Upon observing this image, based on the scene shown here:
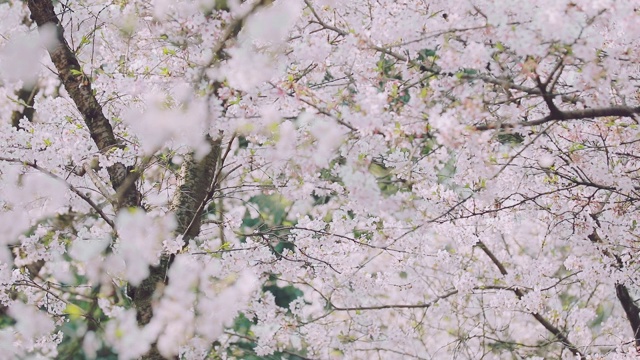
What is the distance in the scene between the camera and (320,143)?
135 inches

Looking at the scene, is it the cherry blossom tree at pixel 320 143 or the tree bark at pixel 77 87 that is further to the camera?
the tree bark at pixel 77 87

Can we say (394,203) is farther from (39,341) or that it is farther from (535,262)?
(39,341)

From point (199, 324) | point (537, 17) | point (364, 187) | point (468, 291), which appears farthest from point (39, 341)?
point (537, 17)

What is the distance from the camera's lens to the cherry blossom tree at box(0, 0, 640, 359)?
130 inches

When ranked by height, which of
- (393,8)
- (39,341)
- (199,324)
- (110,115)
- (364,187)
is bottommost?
(364,187)

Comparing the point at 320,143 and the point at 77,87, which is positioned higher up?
the point at 77,87

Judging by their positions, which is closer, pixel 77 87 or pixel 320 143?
pixel 320 143

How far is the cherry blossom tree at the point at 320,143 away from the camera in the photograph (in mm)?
3301

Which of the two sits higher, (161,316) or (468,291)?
(468,291)

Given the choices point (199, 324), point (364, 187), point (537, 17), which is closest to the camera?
point (537, 17)

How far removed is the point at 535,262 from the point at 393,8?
272 cm

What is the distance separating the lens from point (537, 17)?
Answer: 9.57 ft

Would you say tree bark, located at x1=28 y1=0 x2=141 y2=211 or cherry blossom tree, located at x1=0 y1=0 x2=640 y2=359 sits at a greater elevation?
tree bark, located at x1=28 y1=0 x2=141 y2=211

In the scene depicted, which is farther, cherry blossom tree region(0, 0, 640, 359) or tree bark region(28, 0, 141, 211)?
tree bark region(28, 0, 141, 211)
